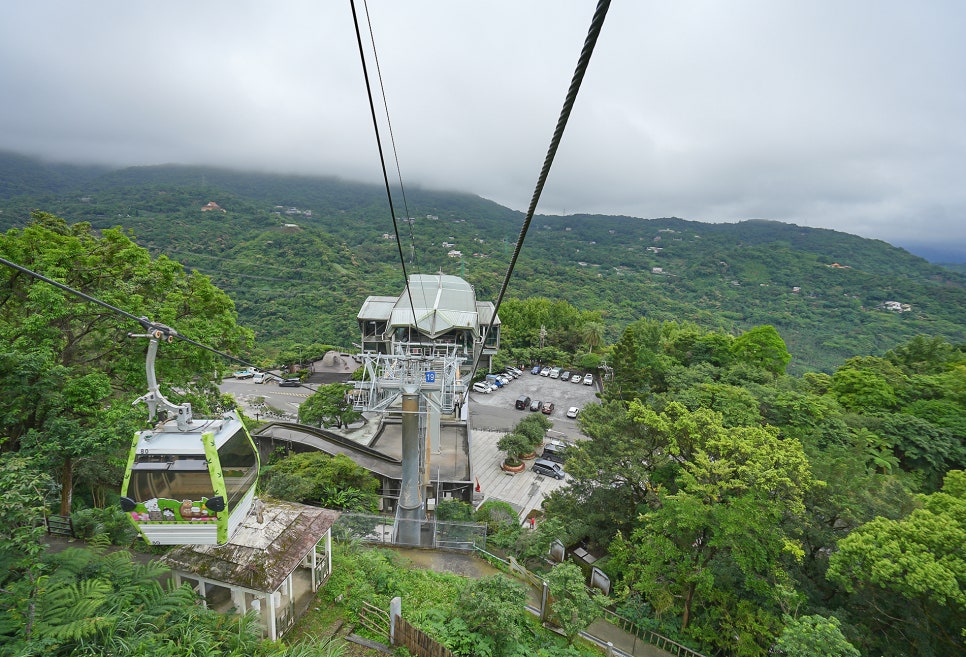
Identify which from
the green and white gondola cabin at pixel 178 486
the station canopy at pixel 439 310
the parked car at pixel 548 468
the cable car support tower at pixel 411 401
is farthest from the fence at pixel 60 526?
the parked car at pixel 548 468

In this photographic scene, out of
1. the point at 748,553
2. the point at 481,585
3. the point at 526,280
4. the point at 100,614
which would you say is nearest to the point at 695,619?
the point at 748,553

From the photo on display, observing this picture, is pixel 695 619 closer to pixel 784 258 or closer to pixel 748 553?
pixel 748 553

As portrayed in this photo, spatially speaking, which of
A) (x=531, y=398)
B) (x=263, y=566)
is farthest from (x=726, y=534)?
(x=531, y=398)

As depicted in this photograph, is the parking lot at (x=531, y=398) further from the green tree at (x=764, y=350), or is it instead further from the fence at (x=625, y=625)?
the fence at (x=625, y=625)

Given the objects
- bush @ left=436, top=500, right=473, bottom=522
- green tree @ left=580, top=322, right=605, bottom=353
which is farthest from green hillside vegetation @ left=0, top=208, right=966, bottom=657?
green tree @ left=580, top=322, right=605, bottom=353

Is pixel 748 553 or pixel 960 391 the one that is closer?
pixel 748 553

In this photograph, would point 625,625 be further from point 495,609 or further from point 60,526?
point 60,526
